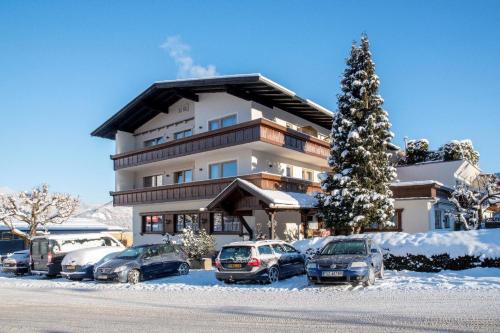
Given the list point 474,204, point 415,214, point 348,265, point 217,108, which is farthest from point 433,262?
point 217,108

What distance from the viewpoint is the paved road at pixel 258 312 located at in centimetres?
850

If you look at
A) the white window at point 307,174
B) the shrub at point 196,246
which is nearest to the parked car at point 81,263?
the shrub at point 196,246

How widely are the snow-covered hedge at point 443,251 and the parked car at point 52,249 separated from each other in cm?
1377

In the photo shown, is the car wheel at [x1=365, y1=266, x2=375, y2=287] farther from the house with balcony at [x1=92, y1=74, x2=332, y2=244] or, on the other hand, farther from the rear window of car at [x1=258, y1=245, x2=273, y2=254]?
the house with balcony at [x1=92, y1=74, x2=332, y2=244]

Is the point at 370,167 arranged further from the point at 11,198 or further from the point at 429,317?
the point at 11,198

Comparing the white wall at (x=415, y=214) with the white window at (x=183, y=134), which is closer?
the white wall at (x=415, y=214)

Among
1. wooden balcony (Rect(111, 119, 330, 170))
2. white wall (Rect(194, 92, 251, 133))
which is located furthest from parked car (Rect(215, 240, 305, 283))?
white wall (Rect(194, 92, 251, 133))

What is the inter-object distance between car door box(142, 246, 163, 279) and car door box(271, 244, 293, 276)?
4.84 m

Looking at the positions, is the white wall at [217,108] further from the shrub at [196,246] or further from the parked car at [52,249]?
the parked car at [52,249]

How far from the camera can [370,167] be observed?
22438mm

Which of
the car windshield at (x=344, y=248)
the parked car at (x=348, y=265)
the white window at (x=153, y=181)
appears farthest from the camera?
the white window at (x=153, y=181)

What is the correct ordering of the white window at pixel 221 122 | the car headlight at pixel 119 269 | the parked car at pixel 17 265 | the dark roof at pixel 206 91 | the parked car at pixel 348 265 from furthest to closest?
1. the white window at pixel 221 122
2. the dark roof at pixel 206 91
3. the parked car at pixel 17 265
4. the car headlight at pixel 119 269
5. the parked car at pixel 348 265

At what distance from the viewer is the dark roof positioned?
86.6 ft

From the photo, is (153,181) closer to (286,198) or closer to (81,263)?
(286,198)
